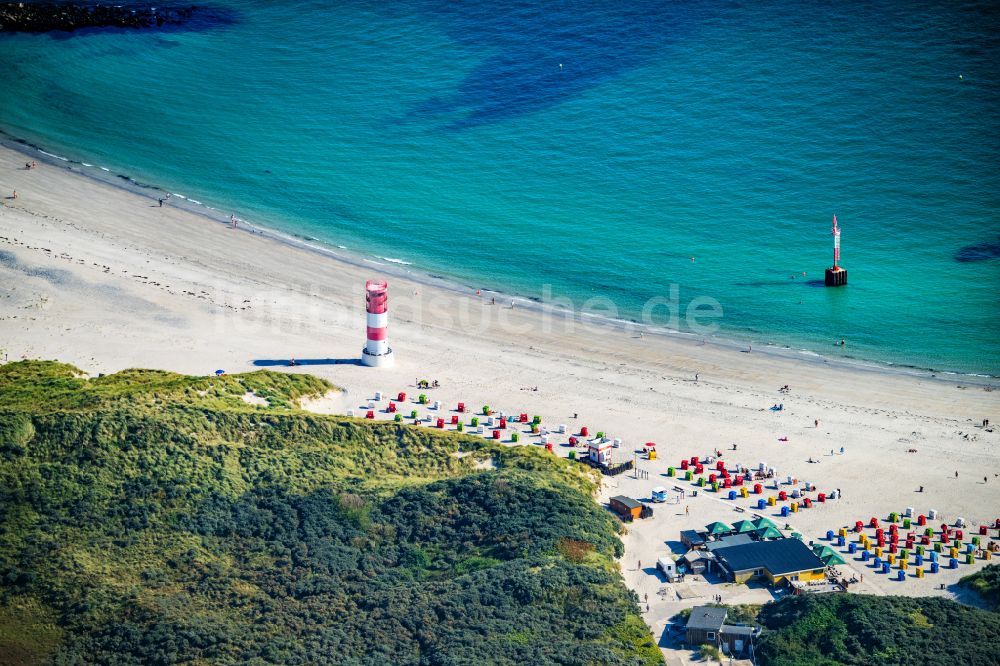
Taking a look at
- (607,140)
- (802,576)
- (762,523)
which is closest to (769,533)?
(762,523)

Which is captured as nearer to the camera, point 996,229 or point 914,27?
point 996,229

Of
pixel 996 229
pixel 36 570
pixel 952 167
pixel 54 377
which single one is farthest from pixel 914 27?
pixel 36 570

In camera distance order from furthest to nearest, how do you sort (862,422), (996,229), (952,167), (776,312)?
(952,167)
(996,229)
(776,312)
(862,422)

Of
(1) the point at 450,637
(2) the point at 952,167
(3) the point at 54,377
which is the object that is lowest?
(1) the point at 450,637

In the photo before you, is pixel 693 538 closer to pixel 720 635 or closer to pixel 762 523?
pixel 762 523

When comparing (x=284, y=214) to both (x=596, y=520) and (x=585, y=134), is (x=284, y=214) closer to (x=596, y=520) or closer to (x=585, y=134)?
(x=585, y=134)

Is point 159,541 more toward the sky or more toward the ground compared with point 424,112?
more toward the ground

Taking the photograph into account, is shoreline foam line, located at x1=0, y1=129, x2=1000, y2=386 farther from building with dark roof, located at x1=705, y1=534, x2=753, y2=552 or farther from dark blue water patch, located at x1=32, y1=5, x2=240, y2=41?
building with dark roof, located at x1=705, y1=534, x2=753, y2=552
